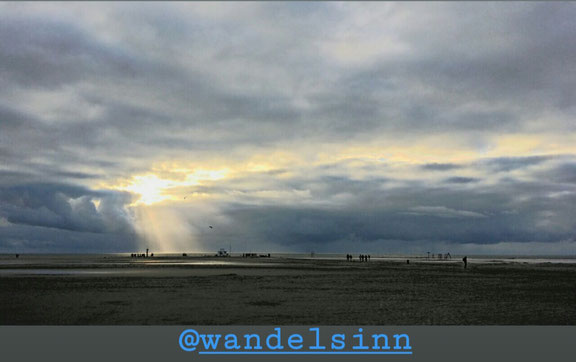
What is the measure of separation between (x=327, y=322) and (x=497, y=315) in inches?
385

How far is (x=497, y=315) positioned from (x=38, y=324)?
22.9m
